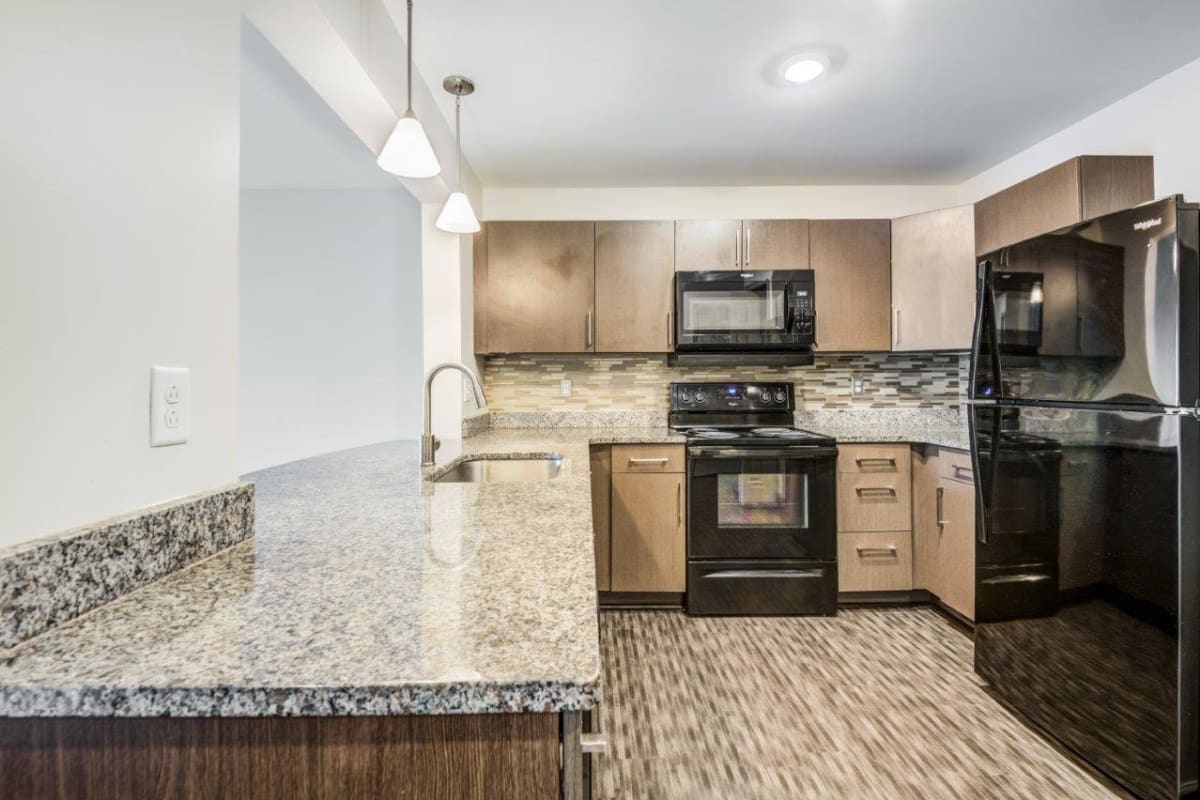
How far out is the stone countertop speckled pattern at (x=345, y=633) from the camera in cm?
46

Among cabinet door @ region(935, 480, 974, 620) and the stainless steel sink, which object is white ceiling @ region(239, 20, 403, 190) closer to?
the stainless steel sink

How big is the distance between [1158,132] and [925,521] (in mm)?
1782

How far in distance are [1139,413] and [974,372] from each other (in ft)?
1.69

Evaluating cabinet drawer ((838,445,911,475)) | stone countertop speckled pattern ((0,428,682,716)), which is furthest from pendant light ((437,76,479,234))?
cabinet drawer ((838,445,911,475))

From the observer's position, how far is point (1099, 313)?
140 cm

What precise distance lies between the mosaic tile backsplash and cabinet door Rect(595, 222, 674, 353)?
269 millimetres

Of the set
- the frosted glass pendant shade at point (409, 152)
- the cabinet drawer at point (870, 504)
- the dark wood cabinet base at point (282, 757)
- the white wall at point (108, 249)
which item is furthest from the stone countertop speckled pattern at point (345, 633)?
the cabinet drawer at point (870, 504)

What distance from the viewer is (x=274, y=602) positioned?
64 centimetres

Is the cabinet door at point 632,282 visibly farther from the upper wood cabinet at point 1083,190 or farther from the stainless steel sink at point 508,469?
the upper wood cabinet at point 1083,190

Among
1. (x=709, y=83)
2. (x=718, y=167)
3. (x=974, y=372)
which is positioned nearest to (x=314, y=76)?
(x=709, y=83)

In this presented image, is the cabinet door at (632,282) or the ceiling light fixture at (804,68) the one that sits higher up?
the ceiling light fixture at (804,68)

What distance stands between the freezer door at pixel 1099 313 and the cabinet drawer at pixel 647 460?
4.20 feet

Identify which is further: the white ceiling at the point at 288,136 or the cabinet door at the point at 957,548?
the cabinet door at the point at 957,548

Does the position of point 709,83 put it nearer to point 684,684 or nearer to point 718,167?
point 718,167
